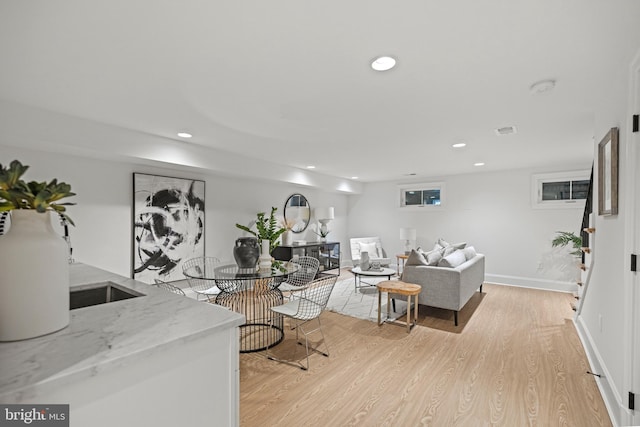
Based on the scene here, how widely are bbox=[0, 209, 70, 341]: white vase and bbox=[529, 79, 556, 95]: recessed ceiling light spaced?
9.78ft

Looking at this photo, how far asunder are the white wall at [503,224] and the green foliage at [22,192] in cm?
683

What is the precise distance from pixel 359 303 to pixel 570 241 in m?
4.09

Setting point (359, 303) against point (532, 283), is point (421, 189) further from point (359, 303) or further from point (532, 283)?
point (359, 303)

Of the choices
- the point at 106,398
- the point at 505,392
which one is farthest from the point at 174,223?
the point at 505,392

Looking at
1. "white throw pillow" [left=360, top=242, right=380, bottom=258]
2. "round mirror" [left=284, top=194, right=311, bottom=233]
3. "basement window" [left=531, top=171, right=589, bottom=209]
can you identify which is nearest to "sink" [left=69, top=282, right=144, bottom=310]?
"round mirror" [left=284, top=194, right=311, bottom=233]

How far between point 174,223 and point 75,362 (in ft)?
13.0

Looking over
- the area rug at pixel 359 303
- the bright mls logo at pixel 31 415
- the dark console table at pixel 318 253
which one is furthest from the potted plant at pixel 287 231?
the bright mls logo at pixel 31 415

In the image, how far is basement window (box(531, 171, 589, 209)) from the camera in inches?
210

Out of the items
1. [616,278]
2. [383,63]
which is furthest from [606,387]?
[383,63]

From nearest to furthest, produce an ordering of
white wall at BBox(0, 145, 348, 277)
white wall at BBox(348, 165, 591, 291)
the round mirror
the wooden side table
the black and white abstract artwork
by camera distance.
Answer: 1. white wall at BBox(0, 145, 348, 277)
2. the wooden side table
3. the black and white abstract artwork
4. white wall at BBox(348, 165, 591, 291)
5. the round mirror

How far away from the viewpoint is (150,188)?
13.6ft

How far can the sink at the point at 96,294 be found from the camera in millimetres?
1575

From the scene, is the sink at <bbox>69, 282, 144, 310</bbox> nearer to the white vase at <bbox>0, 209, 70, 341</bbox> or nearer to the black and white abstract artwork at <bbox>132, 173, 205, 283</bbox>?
the white vase at <bbox>0, 209, 70, 341</bbox>

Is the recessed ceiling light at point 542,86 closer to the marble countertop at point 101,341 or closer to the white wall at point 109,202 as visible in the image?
the marble countertop at point 101,341
